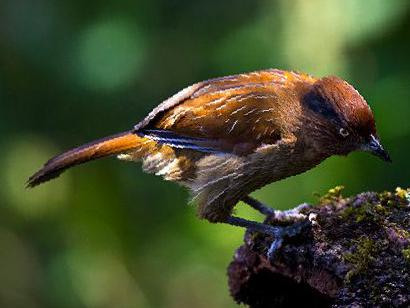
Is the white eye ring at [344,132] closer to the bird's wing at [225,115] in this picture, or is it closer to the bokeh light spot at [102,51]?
the bird's wing at [225,115]

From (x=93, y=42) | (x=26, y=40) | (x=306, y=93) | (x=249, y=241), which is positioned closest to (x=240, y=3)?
(x=93, y=42)

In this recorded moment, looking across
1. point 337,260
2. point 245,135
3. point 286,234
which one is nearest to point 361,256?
point 337,260

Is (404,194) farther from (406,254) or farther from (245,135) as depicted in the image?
(245,135)

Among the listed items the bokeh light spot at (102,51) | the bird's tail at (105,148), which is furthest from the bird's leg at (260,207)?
the bokeh light spot at (102,51)

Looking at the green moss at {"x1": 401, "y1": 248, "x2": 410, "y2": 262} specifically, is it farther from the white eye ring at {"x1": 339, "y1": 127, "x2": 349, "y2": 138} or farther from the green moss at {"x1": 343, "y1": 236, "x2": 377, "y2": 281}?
the white eye ring at {"x1": 339, "y1": 127, "x2": 349, "y2": 138}

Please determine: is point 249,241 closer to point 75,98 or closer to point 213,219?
point 213,219
